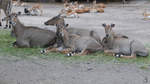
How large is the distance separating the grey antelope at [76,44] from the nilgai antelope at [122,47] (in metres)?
0.31

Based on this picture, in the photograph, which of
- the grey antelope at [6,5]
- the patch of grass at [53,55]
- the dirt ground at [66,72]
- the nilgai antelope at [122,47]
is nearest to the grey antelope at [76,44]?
the patch of grass at [53,55]

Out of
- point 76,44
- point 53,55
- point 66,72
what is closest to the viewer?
point 66,72

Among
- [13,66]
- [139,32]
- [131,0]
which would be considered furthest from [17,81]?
[131,0]

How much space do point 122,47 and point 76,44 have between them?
4.40 ft

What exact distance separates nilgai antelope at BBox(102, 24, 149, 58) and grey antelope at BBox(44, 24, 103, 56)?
309 mm

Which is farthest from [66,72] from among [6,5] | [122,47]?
[6,5]

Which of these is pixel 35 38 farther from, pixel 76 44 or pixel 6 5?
pixel 6 5

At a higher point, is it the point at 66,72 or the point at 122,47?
the point at 122,47

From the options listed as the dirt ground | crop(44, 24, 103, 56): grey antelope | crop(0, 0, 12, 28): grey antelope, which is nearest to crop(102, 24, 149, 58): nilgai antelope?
crop(44, 24, 103, 56): grey antelope

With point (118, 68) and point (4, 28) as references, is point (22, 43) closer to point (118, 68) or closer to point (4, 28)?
point (118, 68)

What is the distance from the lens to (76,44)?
29.6 feet

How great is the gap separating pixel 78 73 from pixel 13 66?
1799 millimetres

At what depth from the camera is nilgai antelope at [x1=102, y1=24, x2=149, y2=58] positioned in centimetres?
851

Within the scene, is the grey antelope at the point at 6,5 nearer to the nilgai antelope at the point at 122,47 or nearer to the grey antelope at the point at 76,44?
the grey antelope at the point at 76,44
